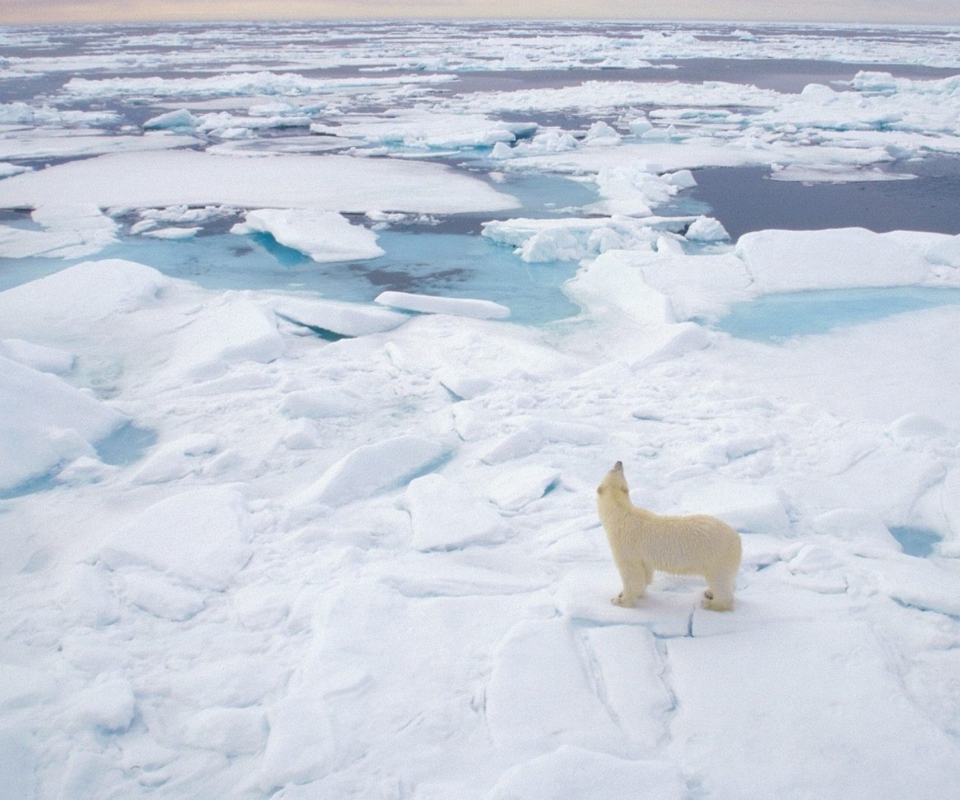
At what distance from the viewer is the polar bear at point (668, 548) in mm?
2311

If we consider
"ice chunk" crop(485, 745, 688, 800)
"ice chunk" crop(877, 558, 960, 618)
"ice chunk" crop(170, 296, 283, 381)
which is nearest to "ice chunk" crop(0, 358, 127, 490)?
"ice chunk" crop(170, 296, 283, 381)

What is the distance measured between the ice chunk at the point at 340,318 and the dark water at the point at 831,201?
532 cm

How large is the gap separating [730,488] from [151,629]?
8.41ft

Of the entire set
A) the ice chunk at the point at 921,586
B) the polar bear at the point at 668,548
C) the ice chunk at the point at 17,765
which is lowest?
the ice chunk at the point at 921,586

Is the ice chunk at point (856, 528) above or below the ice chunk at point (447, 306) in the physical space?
above

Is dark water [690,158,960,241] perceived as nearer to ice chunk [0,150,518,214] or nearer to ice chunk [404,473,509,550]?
ice chunk [0,150,518,214]

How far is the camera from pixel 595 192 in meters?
11.1

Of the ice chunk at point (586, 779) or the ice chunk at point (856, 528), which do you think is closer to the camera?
the ice chunk at point (586, 779)

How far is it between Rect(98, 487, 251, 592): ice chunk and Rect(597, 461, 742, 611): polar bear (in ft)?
4.96

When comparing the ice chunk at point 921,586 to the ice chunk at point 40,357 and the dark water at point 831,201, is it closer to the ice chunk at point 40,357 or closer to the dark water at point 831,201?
the ice chunk at point 40,357

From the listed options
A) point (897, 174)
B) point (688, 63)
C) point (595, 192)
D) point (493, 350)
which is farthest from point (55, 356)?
point (688, 63)

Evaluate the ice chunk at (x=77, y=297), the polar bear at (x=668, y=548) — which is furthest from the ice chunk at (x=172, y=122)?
the polar bear at (x=668, y=548)

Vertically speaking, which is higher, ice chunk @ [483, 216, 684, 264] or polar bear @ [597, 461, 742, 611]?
polar bear @ [597, 461, 742, 611]

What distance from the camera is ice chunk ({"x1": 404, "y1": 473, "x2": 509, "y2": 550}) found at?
294cm
